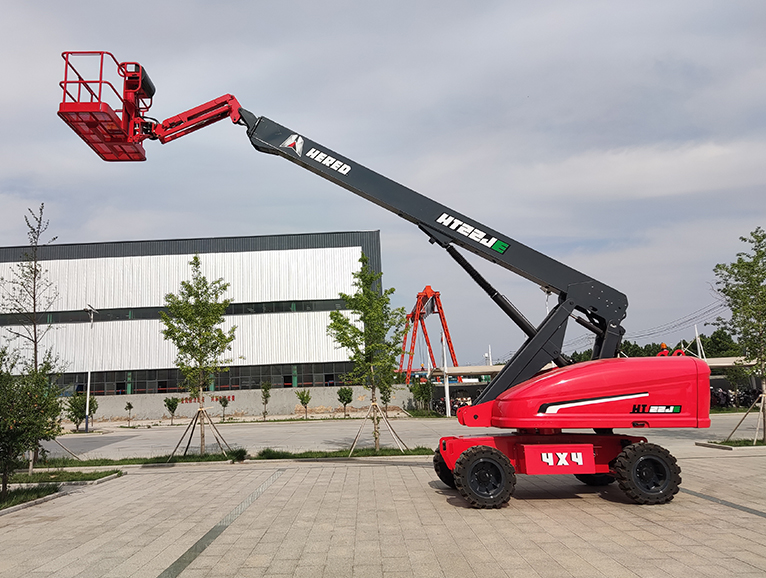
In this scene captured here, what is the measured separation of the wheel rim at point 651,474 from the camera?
914 centimetres

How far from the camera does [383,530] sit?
7895mm

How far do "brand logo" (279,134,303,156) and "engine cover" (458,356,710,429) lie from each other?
21.3 ft

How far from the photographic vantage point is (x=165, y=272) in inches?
1668

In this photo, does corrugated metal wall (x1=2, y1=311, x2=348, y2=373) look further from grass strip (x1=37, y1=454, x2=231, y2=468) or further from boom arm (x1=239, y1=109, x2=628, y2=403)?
boom arm (x1=239, y1=109, x2=628, y2=403)

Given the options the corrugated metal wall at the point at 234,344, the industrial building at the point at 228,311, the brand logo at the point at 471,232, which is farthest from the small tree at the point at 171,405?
the brand logo at the point at 471,232

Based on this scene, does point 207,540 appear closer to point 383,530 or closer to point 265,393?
point 383,530

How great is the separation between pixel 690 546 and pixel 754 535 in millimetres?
1167

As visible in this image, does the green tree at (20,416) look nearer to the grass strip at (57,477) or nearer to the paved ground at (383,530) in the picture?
the paved ground at (383,530)

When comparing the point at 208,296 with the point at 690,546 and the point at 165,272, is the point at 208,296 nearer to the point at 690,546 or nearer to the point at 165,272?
the point at 690,546

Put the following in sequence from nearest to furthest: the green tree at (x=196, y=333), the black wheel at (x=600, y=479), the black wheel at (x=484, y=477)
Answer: the black wheel at (x=484, y=477) → the black wheel at (x=600, y=479) → the green tree at (x=196, y=333)

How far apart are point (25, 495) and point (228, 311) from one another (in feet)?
101

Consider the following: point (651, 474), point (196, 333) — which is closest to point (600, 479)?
point (651, 474)

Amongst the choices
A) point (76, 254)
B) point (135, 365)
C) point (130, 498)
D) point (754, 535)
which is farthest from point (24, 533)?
point (76, 254)

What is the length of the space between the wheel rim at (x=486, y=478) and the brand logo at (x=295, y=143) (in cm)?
702
